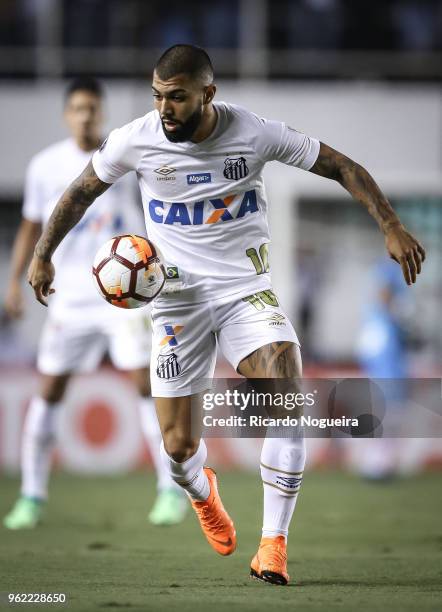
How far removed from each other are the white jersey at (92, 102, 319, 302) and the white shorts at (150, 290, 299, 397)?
0.07m

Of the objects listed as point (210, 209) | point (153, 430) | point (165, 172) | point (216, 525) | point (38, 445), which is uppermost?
point (165, 172)

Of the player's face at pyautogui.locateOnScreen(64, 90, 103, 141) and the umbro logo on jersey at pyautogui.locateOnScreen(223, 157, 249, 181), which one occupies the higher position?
the player's face at pyautogui.locateOnScreen(64, 90, 103, 141)

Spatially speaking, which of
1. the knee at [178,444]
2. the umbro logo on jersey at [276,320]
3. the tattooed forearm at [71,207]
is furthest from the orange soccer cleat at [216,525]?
the tattooed forearm at [71,207]

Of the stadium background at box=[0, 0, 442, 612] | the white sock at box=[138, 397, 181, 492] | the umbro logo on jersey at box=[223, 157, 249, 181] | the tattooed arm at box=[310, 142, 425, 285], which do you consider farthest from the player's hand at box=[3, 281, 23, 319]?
the stadium background at box=[0, 0, 442, 612]

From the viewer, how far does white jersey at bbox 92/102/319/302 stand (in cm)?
553

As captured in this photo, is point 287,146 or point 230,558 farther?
point 230,558

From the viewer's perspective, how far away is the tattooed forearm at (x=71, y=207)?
5672 mm

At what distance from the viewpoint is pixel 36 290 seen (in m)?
5.79

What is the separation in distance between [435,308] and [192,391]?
1371cm

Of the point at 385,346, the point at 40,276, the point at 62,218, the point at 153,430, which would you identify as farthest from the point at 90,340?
the point at 385,346

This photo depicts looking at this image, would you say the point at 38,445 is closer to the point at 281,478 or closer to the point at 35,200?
the point at 35,200

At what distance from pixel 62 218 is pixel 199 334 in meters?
0.87

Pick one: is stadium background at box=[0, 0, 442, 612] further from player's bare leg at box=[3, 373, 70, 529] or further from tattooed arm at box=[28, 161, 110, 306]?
tattooed arm at box=[28, 161, 110, 306]

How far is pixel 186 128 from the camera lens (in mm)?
5371
